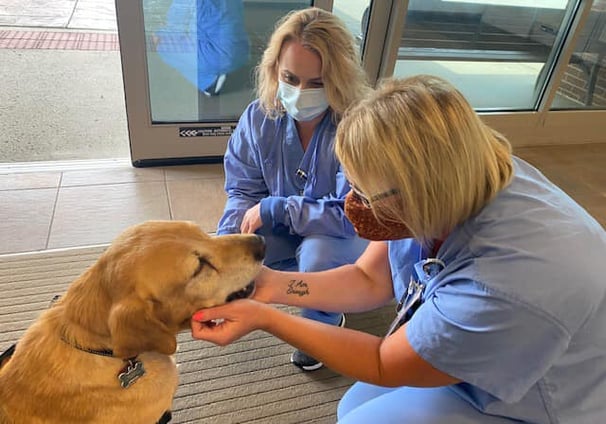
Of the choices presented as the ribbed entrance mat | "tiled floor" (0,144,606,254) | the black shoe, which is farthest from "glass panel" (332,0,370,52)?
the ribbed entrance mat

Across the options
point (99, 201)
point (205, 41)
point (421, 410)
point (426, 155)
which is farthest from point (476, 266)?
point (205, 41)

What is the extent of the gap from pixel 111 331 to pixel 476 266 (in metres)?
0.78

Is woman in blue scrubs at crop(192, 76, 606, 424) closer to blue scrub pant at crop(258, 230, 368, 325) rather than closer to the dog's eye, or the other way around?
the dog's eye

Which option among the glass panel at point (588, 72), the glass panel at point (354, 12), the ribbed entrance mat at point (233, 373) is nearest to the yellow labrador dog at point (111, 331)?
the ribbed entrance mat at point (233, 373)

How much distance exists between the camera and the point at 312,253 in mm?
1669

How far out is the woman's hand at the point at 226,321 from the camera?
112 centimetres

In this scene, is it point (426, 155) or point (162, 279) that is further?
point (162, 279)

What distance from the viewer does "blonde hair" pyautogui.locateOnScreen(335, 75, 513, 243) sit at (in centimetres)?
91

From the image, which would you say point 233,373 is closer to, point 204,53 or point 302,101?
point 302,101

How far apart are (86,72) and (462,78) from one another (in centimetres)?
316

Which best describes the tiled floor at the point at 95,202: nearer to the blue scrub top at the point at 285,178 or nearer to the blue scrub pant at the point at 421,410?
the blue scrub top at the point at 285,178

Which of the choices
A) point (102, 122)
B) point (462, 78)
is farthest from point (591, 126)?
point (102, 122)

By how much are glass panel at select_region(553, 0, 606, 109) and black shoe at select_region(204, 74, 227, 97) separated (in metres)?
2.70

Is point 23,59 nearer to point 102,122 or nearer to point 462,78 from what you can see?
point 102,122
